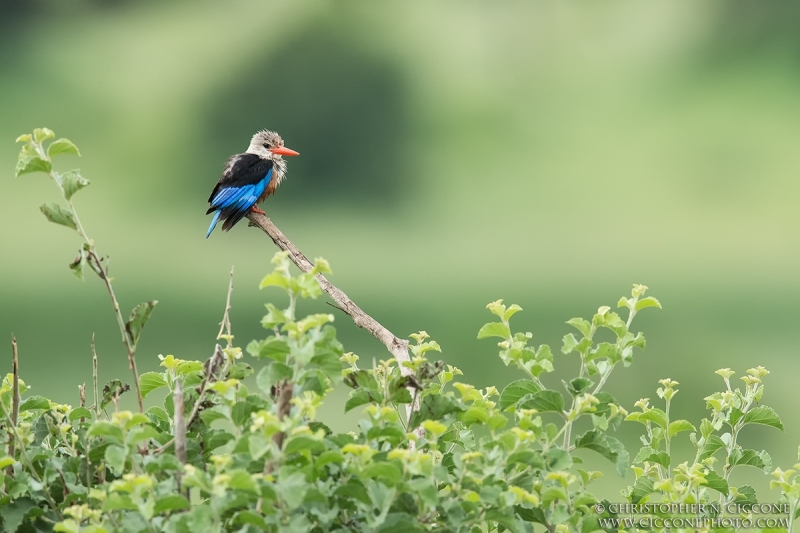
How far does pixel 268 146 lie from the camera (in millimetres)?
3596

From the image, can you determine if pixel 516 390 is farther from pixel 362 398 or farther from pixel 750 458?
pixel 750 458

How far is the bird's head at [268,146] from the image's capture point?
3533 mm

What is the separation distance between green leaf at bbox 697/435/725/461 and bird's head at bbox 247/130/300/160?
97.6 inches

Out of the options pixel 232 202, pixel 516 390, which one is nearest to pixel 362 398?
pixel 516 390

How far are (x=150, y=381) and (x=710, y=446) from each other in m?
0.89

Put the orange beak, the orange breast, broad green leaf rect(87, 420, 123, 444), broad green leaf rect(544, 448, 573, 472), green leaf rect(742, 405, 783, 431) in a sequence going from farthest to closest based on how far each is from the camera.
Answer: the orange beak, the orange breast, green leaf rect(742, 405, 783, 431), broad green leaf rect(544, 448, 573, 472), broad green leaf rect(87, 420, 123, 444)

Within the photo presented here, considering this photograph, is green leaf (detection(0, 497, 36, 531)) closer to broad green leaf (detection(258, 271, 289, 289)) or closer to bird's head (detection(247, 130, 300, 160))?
broad green leaf (detection(258, 271, 289, 289))

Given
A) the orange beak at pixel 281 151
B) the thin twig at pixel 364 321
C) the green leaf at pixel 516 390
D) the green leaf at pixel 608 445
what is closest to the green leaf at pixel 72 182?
the thin twig at pixel 364 321

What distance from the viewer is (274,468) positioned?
0.94 m

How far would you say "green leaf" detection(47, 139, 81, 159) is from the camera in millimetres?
1102

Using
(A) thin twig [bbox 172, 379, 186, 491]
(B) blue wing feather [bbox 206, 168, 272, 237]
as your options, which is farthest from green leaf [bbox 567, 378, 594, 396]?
(B) blue wing feather [bbox 206, 168, 272, 237]

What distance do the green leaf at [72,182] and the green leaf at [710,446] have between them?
3.32 feet

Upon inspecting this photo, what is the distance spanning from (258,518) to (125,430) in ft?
0.67

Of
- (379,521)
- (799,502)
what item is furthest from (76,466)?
(799,502)
